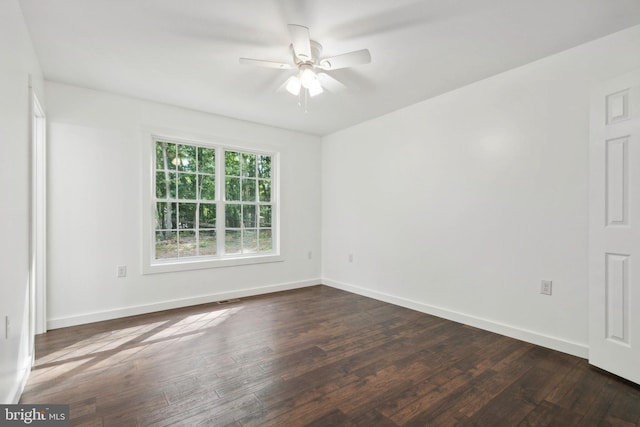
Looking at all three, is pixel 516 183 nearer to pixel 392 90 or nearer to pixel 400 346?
pixel 392 90

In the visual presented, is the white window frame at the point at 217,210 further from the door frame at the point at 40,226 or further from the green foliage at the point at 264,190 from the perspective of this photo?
the door frame at the point at 40,226

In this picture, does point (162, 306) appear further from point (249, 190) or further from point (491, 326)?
point (491, 326)

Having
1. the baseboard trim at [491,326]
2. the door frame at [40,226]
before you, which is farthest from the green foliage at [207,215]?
the baseboard trim at [491,326]

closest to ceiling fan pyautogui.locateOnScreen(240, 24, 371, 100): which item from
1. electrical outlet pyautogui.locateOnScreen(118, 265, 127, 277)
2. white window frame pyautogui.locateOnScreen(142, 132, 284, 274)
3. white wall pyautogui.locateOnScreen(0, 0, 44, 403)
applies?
white wall pyautogui.locateOnScreen(0, 0, 44, 403)

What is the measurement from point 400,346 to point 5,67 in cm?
334

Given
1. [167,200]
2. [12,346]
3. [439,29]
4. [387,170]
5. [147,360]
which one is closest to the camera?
[12,346]

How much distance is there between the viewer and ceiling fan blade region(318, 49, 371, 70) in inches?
87.8

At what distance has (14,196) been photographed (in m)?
1.82

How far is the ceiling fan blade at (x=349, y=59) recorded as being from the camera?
2.23 metres

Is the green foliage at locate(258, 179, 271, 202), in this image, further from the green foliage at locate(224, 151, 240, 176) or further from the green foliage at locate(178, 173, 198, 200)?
the green foliage at locate(178, 173, 198, 200)

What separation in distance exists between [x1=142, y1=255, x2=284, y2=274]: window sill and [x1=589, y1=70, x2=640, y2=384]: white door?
3660 millimetres

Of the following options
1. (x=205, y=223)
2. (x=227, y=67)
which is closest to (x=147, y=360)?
(x=205, y=223)

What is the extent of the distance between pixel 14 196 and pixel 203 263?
2.29m

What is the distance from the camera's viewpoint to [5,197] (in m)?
1.64
